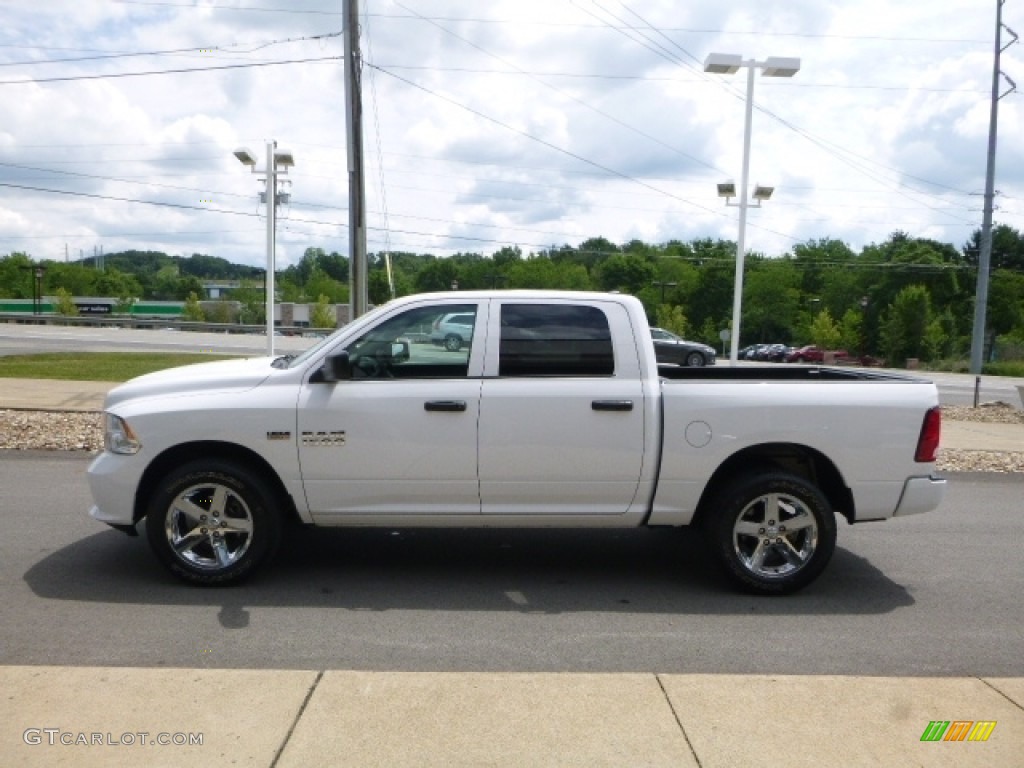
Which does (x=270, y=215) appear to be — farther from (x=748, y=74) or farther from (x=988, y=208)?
(x=988, y=208)

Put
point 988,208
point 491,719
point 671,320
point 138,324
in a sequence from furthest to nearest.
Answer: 1. point 671,320
2. point 138,324
3. point 988,208
4. point 491,719

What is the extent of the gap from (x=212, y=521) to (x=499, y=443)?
5.98 feet

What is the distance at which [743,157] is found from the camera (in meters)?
19.0

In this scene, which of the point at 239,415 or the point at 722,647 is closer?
the point at 722,647

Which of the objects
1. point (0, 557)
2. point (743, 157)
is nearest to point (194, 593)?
point (0, 557)

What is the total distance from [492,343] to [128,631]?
2.63 metres

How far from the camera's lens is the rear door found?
5578mm

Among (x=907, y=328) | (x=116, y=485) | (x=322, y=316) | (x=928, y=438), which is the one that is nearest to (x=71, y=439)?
(x=116, y=485)

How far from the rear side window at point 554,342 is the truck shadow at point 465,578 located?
4.60ft

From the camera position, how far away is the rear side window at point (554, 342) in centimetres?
570

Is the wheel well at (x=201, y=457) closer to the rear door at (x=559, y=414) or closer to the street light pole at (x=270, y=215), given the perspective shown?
the rear door at (x=559, y=414)

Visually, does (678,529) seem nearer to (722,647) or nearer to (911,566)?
(911,566)

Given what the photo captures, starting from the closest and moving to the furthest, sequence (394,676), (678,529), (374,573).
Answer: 1. (394,676)
2. (374,573)
3. (678,529)

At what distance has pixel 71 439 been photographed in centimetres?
1118
